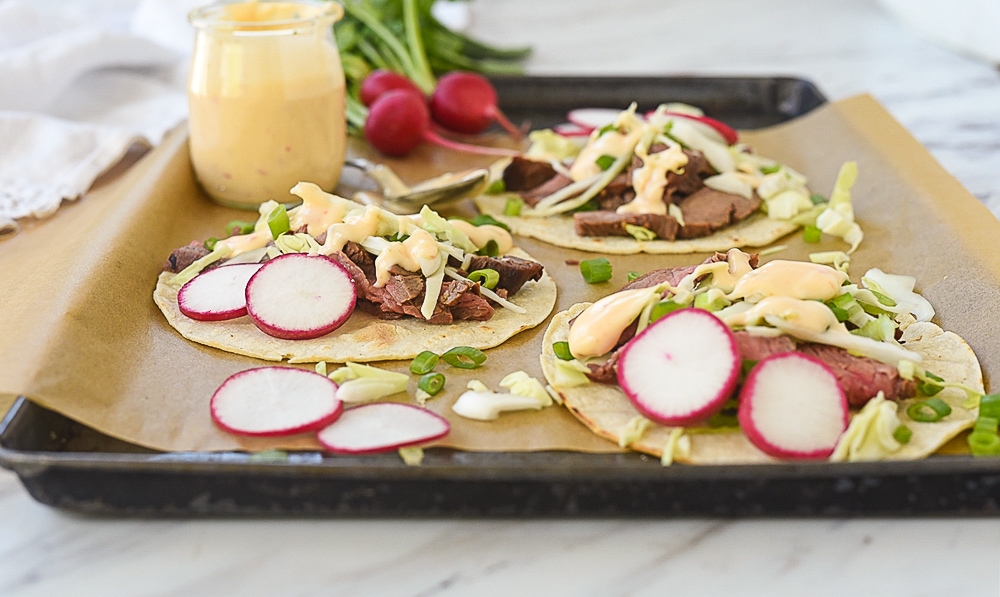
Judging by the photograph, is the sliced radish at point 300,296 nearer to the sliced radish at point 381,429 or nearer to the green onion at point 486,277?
the green onion at point 486,277

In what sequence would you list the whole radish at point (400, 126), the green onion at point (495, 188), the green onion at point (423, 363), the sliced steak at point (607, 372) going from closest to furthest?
the sliced steak at point (607, 372) → the green onion at point (423, 363) → the green onion at point (495, 188) → the whole radish at point (400, 126)

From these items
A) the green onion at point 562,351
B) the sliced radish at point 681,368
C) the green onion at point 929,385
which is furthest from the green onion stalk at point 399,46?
the green onion at point 929,385

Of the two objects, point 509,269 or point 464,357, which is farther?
point 509,269

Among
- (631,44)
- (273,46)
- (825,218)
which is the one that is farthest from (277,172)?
(631,44)

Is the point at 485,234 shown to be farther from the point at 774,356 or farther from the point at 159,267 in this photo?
the point at 774,356

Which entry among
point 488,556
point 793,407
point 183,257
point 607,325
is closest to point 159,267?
point 183,257

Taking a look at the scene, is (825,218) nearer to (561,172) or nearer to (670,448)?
(561,172)

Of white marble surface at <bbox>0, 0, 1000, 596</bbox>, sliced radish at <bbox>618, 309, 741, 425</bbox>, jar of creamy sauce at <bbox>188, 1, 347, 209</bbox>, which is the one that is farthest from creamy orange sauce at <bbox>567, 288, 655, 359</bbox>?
jar of creamy sauce at <bbox>188, 1, 347, 209</bbox>
